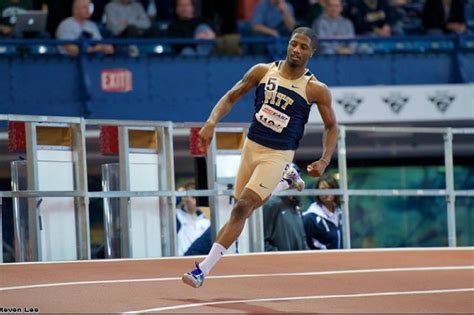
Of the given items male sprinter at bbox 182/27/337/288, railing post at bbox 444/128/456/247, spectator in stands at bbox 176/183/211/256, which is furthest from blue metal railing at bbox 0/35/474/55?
male sprinter at bbox 182/27/337/288

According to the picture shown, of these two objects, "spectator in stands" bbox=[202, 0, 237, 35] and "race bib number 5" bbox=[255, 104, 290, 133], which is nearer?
"race bib number 5" bbox=[255, 104, 290, 133]

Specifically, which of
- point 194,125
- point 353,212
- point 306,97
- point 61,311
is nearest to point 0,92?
point 194,125

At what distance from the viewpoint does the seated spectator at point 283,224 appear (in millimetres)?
14961

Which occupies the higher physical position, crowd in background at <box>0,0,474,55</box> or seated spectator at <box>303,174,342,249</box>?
crowd in background at <box>0,0,474,55</box>

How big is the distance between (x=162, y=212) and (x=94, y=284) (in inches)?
145

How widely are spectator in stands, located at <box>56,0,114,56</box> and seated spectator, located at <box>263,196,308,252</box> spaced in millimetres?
5505

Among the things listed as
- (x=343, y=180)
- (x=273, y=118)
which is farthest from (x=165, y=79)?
(x=273, y=118)

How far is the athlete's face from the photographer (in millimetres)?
10242

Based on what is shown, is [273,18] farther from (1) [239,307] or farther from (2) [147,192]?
(1) [239,307]

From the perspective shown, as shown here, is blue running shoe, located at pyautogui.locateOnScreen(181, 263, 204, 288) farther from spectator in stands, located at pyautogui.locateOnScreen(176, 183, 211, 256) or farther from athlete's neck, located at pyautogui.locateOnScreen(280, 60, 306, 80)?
spectator in stands, located at pyautogui.locateOnScreen(176, 183, 211, 256)

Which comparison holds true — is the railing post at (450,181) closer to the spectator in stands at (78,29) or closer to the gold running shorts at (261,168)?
the gold running shorts at (261,168)

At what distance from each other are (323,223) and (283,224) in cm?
46

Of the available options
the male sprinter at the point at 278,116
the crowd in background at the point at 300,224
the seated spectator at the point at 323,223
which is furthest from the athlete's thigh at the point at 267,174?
the seated spectator at the point at 323,223

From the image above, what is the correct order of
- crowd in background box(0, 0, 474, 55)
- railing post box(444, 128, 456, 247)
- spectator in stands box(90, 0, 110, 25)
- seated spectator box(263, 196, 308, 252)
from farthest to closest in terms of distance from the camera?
spectator in stands box(90, 0, 110, 25), crowd in background box(0, 0, 474, 55), railing post box(444, 128, 456, 247), seated spectator box(263, 196, 308, 252)
